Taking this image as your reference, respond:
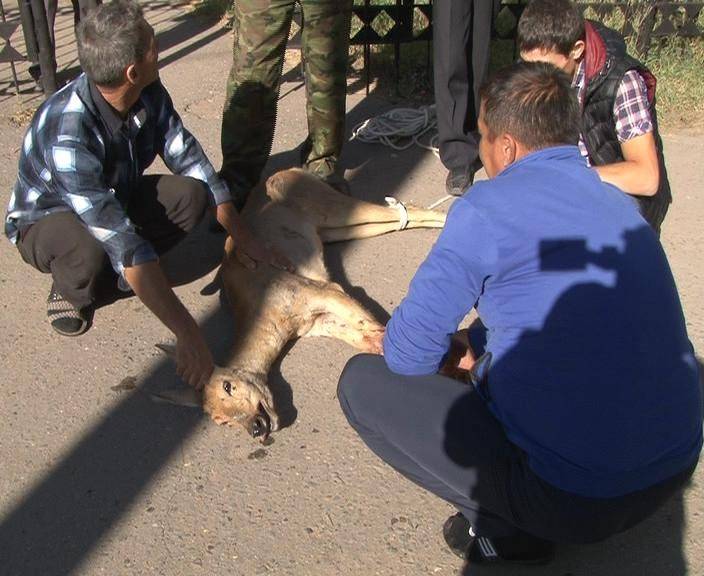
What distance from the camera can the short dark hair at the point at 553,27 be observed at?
3.19 metres

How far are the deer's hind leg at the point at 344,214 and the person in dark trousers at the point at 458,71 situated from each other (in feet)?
1.55

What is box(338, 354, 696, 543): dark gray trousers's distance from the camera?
2.25 metres

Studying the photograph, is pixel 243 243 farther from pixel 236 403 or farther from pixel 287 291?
pixel 236 403

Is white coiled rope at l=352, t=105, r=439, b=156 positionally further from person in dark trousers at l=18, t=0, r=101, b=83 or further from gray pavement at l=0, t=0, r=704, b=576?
person in dark trousers at l=18, t=0, r=101, b=83

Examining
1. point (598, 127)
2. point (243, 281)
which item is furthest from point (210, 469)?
point (598, 127)

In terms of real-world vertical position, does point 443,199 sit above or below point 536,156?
below

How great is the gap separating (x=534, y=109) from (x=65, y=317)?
2.72 m

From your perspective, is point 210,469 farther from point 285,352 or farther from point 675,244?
point 675,244

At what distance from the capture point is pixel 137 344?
12.9 ft

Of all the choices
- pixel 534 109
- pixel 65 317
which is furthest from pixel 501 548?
pixel 65 317

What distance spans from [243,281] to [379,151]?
6.93 ft

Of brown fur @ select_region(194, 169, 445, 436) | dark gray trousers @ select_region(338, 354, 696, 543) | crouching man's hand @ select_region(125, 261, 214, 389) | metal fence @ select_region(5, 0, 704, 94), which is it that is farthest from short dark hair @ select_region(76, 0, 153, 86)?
metal fence @ select_region(5, 0, 704, 94)

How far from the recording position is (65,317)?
157 inches

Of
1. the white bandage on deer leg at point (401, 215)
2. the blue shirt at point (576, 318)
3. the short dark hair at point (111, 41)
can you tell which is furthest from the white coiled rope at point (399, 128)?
the blue shirt at point (576, 318)
